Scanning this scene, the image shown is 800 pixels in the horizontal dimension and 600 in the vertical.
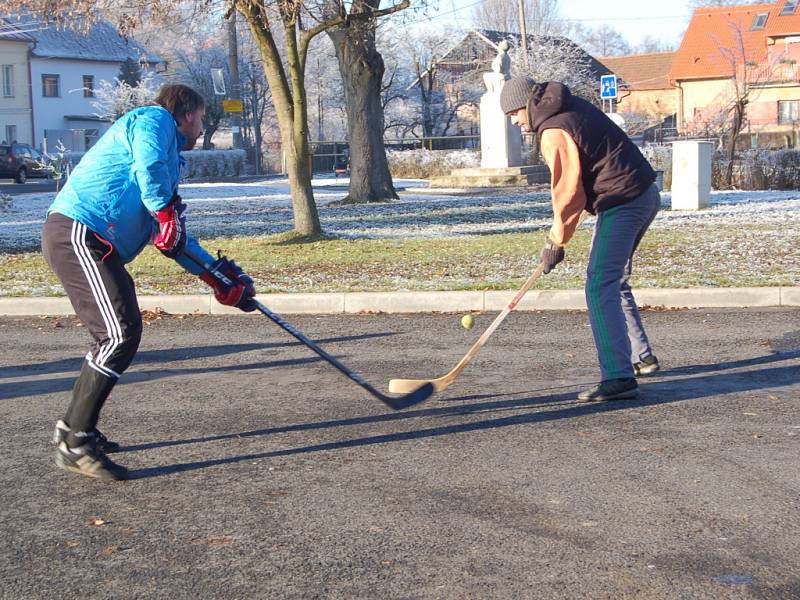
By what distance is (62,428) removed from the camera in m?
4.88

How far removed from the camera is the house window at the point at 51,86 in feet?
214

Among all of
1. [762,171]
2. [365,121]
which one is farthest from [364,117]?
[762,171]

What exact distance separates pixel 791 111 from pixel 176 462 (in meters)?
53.9

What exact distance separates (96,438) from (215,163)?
38483 millimetres

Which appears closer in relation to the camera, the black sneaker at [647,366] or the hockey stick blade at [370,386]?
the hockey stick blade at [370,386]

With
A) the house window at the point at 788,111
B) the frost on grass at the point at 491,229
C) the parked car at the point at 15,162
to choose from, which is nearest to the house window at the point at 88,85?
the parked car at the point at 15,162

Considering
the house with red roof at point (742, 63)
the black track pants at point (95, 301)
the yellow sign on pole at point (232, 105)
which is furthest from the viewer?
the house with red roof at point (742, 63)

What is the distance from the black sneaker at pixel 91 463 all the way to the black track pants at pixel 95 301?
92mm

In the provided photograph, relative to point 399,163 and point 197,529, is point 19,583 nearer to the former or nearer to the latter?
point 197,529

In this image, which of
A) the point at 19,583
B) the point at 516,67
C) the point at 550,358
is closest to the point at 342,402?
the point at 550,358

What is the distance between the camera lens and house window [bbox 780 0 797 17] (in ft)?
176

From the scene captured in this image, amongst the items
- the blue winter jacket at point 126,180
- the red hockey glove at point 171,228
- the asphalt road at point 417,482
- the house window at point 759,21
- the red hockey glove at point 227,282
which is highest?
the house window at point 759,21

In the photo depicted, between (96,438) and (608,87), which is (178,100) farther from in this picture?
(608,87)

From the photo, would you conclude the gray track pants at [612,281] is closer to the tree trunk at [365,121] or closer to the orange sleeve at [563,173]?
the orange sleeve at [563,173]
